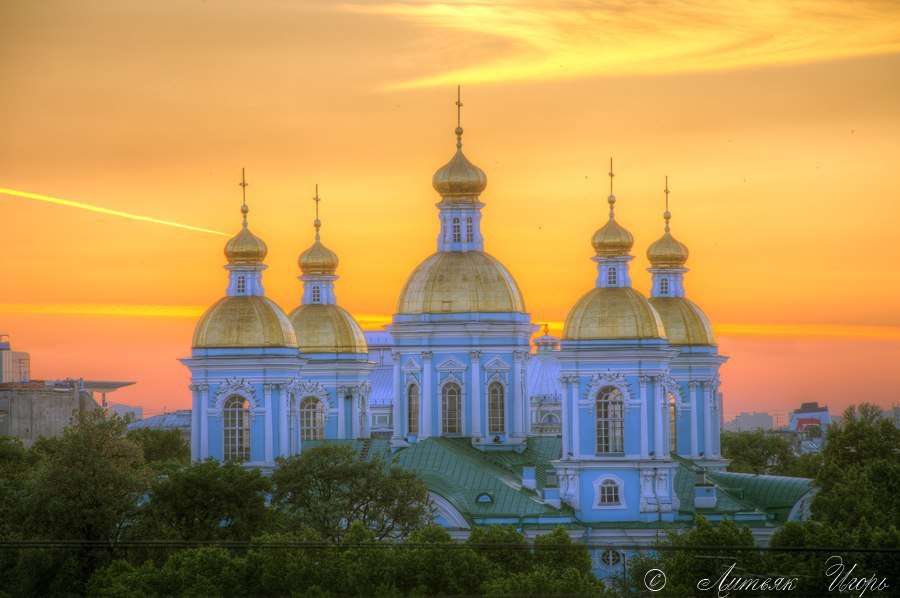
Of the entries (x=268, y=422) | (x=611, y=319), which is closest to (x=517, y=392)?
(x=611, y=319)

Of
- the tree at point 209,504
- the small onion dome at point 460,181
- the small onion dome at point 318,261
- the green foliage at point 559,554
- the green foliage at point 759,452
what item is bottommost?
the green foliage at point 559,554

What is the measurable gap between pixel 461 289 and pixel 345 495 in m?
13.7

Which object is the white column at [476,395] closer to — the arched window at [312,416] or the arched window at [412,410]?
the arched window at [412,410]

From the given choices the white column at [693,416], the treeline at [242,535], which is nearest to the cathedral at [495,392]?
the white column at [693,416]

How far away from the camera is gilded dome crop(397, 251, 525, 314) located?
83.8 metres

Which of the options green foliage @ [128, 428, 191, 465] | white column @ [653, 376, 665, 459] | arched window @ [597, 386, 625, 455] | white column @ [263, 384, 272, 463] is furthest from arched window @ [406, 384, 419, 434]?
green foliage @ [128, 428, 191, 465]

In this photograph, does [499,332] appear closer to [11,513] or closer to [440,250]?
[440,250]

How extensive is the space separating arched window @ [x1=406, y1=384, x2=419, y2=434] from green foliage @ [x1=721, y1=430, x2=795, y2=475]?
43222mm

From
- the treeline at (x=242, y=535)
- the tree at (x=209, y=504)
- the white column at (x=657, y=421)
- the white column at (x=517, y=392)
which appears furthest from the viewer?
the white column at (x=517, y=392)

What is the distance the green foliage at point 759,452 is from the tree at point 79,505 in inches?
2392

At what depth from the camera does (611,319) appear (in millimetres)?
77625

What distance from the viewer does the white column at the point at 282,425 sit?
81250 millimetres

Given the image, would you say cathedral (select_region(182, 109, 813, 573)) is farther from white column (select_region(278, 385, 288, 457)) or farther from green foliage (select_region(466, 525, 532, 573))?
green foliage (select_region(466, 525, 532, 573))

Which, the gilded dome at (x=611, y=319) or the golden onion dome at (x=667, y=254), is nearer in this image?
the gilded dome at (x=611, y=319)
